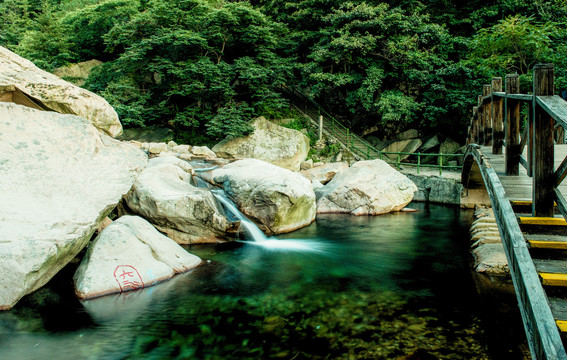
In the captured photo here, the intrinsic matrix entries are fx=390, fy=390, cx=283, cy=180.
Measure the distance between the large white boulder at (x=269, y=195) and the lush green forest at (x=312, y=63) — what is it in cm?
773

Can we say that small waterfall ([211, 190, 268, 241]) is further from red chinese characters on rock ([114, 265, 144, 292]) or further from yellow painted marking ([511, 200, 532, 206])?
yellow painted marking ([511, 200, 532, 206])

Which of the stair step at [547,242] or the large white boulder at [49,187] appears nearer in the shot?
the stair step at [547,242]

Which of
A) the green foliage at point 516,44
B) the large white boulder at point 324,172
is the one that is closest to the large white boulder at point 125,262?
the large white boulder at point 324,172

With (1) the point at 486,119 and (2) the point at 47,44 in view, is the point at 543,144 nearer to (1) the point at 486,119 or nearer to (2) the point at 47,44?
(1) the point at 486,119

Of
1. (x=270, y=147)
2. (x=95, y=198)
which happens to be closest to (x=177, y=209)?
(x=95, y=198)

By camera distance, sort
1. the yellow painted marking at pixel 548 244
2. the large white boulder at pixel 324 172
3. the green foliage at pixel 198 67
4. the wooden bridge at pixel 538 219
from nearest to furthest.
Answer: the wooden bridge at pixel 538 219, the yellow painted marking at pixel 548 244, the large white boulder at pixel 324 172, the green foliage at pixel 198 67

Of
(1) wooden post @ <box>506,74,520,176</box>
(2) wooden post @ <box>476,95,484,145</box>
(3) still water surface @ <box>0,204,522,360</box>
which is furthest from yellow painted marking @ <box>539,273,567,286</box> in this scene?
(2) wooden post @ <box>476,95,484,145</box>

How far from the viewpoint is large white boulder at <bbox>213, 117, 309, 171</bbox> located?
17812 mm

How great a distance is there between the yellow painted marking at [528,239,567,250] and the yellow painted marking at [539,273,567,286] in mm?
383

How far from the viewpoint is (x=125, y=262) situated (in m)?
6.17

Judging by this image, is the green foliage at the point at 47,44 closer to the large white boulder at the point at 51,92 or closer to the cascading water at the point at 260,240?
the large white boulder at the point at 51,92

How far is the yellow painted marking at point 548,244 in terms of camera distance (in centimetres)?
316

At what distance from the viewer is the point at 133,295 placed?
19.3 feet

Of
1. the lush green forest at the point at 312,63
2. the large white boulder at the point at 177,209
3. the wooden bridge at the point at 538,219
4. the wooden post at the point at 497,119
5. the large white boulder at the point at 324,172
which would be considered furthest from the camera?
the lush green forest at the point at 312,63
